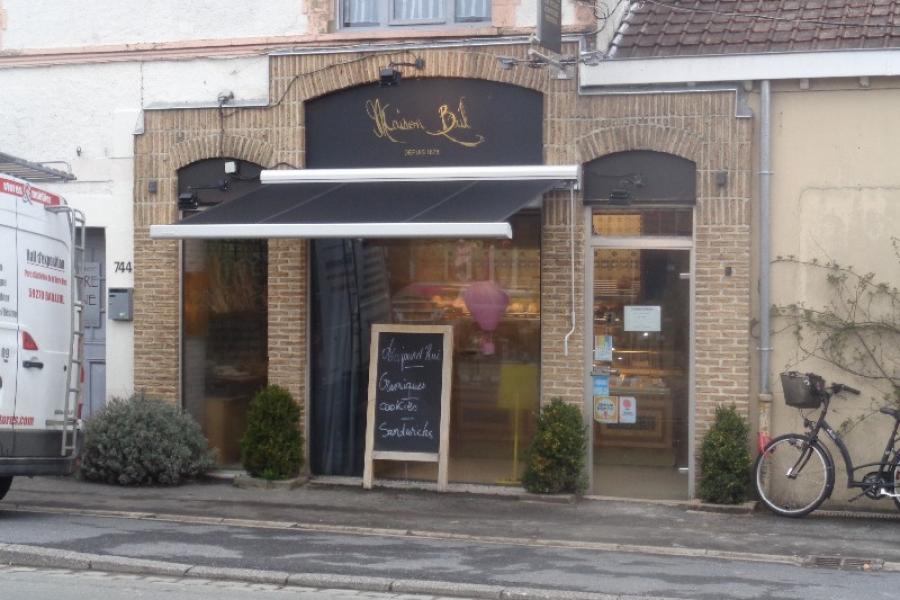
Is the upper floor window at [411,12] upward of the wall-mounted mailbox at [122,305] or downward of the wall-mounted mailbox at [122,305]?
upward

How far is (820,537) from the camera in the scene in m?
10.3

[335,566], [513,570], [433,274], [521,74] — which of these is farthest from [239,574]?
[521,74]

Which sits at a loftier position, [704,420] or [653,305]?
[653,305]

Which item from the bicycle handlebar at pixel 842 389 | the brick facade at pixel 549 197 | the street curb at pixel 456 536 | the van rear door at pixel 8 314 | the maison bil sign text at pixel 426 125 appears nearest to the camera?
the street curb at pixel 456 536

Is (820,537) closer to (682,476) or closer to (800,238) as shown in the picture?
(682,476)

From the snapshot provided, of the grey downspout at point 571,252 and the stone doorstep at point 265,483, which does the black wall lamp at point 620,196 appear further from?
the stone doorstep at point 265,483

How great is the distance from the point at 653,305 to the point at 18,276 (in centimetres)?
576

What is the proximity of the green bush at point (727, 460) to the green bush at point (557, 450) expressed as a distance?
1.18 metres

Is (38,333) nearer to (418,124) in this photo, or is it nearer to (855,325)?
(418,124)

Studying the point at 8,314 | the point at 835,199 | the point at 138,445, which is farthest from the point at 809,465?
the point at 8,314

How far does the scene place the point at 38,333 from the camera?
1062cm

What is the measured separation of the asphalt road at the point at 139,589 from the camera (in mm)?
8117

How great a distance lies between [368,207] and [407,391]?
81.1 inches

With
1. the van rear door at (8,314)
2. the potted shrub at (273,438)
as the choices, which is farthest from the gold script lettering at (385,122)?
the van rear door at (8,314)
